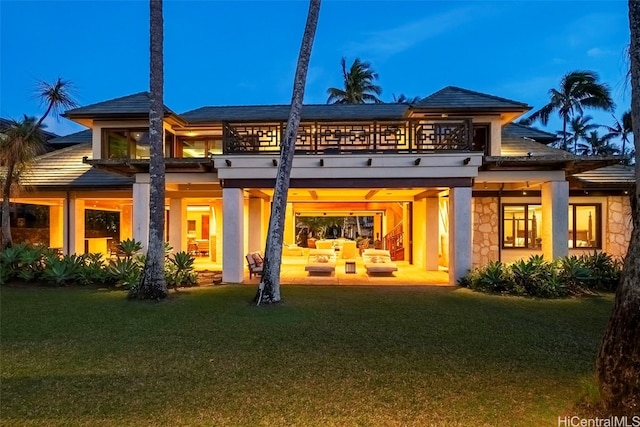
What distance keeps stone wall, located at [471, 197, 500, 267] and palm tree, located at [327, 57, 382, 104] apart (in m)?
25.7

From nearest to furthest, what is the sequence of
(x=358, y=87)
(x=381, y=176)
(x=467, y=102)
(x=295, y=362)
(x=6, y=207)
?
(x=295, y=362) < (x=381, y=176) < (x=6, y=207) < (x=467, y=102) < (x=358, y=87)

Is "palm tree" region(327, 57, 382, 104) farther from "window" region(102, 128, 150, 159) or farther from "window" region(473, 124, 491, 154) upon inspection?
"window" region(102, 128, 150, 159)

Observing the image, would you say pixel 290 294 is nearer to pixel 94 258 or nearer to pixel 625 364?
pixel 94 258

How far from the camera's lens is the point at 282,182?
34.8ft

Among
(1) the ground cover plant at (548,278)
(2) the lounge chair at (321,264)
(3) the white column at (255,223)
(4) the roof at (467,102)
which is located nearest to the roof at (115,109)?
(3) the white column at (255,223)

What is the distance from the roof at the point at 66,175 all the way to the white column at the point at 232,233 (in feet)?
23.5

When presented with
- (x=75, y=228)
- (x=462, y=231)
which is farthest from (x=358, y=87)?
(x=462, y=231)

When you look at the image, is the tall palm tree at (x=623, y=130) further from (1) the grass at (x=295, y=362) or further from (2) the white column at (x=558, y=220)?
(1) the grass at (x=295, y=362)

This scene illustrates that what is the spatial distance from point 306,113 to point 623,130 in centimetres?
3376

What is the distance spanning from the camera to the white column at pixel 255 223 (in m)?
19.3

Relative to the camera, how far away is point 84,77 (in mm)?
197000

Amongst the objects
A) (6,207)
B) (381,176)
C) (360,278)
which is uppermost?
(381,176)

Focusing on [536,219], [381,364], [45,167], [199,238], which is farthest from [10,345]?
[199,238]

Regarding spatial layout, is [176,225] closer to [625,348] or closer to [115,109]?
[115,109]
